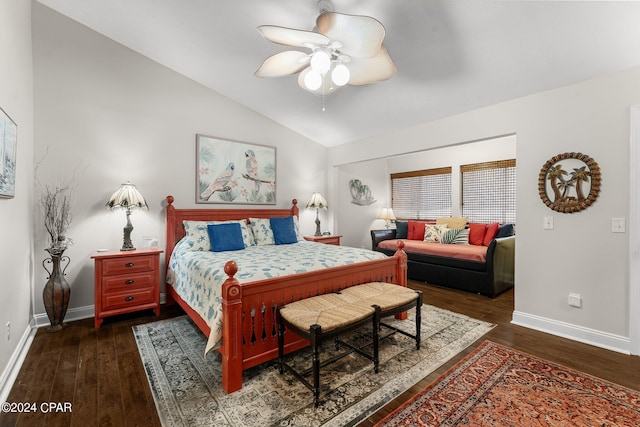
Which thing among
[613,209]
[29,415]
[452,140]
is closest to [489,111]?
[452,140]

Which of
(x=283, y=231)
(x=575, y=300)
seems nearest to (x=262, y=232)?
(x=283, y=231)

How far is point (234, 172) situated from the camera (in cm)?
420

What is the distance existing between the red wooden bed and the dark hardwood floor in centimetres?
51

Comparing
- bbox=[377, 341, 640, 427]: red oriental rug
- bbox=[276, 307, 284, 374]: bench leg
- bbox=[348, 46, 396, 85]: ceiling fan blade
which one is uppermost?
bbox=[348, 46, 396, 85]: ceiling fan blade

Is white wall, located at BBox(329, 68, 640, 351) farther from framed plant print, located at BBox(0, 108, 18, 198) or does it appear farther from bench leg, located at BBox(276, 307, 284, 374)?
framed plant print, located at BBox(0, 108, 18, 198)

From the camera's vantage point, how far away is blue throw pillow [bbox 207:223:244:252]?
333 centimetres

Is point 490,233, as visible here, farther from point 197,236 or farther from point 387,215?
point 197,236

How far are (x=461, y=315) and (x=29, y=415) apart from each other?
11.7 feet

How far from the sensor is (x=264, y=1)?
2363 millimetres

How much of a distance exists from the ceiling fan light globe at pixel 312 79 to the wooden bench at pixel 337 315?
167 centimetres

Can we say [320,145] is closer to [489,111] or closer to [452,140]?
[452,140]

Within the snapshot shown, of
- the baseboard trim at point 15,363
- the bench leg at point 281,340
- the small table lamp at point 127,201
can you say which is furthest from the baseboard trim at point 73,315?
the bench leg at point 281,340

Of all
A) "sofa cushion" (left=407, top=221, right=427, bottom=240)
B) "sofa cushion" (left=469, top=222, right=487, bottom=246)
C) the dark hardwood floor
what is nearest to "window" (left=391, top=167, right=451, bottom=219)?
"sofa cushion" (left=407, top=221, right=427, bottom=240)

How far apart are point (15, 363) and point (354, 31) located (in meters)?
3.32
